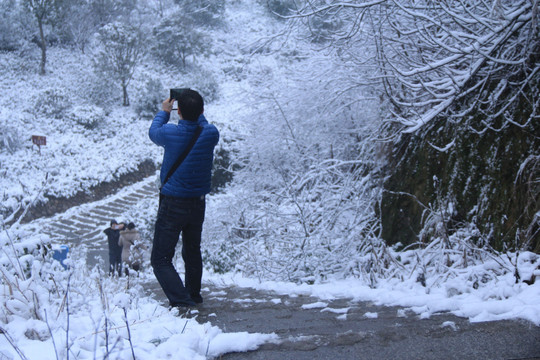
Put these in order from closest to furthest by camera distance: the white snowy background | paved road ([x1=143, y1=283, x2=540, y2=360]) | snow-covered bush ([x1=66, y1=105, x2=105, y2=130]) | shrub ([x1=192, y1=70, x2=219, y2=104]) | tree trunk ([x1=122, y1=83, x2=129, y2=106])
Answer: paved road ([x1=143, y1=283, x2=540, y2=360]) < the white snowy background < snow-covered bush ([x1=66, y1=105, x2=105, y2=130]) < tree trunk ([x1=122, y1=83, x2=129, y2=106]) < shrub ([x1=192, y1=70, x2=219, y2=104])

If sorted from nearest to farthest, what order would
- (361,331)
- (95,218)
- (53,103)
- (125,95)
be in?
(361,331) < (95,218) < (53,103) < (125,95)

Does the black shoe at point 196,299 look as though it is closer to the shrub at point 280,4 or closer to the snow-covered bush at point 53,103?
the shrub at point 280,4

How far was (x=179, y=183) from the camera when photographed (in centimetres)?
337

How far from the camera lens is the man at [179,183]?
11.1ft

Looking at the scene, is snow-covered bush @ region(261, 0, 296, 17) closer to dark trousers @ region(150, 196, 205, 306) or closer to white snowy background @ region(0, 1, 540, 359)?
white snowy background @ region(0, 1, 540, 359)

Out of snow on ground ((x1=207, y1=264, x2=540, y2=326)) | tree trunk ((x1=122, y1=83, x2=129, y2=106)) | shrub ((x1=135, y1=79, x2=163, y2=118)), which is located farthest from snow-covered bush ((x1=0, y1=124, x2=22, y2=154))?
snow on ground ((x1=207, y1=264, x2=540, y2=326))

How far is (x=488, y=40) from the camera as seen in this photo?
4.05 m

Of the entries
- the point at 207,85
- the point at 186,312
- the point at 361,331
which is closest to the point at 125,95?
the point at 207,85

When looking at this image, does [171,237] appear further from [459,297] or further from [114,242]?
[114,242]

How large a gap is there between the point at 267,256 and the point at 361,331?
4.13m

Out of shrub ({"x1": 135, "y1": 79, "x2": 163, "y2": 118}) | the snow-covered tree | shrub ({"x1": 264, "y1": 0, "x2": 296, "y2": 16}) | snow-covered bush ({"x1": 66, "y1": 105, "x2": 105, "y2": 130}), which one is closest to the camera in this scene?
shrub ({"x1": 264, "y1": 0, "x2": 296, "y2": 16})

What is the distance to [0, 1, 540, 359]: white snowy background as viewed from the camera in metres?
2.25

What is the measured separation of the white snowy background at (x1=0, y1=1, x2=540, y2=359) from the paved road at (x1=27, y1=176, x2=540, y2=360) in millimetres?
139

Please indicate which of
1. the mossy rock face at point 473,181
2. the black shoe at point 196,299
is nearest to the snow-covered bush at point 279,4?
the mossy rock face at point 473,181
